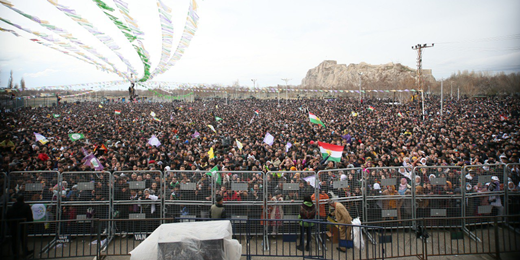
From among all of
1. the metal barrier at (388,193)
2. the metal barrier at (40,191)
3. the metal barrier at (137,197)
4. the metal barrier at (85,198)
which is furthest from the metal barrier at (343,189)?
the metal barrier at (40,191)

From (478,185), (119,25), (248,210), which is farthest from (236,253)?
→ (119,25)

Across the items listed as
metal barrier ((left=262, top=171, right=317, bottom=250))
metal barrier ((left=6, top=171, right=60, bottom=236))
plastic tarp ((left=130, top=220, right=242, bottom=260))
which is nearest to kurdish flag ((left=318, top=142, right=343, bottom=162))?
metal barrier ((left=262, top=171, right=317, bottom=250))

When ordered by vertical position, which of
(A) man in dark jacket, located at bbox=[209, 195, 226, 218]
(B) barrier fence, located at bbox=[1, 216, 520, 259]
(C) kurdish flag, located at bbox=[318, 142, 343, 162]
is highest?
(C) kurdish flag, located at bbox=[318, 142, 343, 162]

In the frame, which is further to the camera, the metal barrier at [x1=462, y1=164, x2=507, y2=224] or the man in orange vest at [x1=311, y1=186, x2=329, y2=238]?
the metal barrier at [x1=462, y1=164, x2=507, y2=224]

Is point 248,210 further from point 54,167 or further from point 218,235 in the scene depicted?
point 54,167

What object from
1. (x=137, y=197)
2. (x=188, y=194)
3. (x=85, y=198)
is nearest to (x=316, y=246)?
(x=188, y=194)

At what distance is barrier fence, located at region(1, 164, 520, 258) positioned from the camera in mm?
6668

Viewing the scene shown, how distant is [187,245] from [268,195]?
3130 millimetres

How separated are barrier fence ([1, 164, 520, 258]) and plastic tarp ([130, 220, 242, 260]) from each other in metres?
2.58

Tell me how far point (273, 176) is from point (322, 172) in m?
1.14

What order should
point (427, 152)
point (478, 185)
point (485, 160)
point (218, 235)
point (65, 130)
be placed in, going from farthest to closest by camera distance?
point (65, 130), point (427, 152), point (485, 160), point (478, 185), point (218, 235)

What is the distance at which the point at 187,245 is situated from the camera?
386 cm

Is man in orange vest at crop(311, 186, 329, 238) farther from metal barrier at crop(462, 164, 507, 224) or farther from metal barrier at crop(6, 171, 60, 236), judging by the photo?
metal barrier at crop(6, 171, 60, 236)

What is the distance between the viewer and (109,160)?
11.9 m
